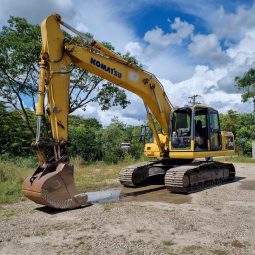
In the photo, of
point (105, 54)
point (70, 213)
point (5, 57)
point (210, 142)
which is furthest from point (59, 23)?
point (5, 57)

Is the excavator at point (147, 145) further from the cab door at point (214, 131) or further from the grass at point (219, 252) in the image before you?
the grass at point (219, 252)

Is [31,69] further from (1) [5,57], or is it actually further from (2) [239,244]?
(2) [239,244]

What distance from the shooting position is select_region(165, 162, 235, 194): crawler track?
10.6 m

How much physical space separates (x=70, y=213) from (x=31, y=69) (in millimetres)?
14273

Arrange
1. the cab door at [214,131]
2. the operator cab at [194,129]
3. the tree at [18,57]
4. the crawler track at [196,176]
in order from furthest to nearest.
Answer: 1. the tree at [18,57]
2. the cab door at [214,131]
3. the operator cab at [194,129]
4. the crawler track at [196,176]

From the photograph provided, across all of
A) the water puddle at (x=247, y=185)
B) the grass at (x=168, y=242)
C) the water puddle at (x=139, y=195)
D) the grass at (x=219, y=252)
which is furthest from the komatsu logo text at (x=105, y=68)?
the grass at (x=219, y=252)

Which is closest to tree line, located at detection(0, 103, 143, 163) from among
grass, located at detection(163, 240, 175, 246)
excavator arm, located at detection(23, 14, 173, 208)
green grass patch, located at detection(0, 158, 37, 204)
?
green grass patch, located at detection(0, 158, 37, 204)

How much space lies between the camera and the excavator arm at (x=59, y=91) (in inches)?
318

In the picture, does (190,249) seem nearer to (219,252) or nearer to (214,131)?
(219,252)

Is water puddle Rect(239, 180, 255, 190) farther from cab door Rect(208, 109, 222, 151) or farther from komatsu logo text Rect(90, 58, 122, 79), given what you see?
komatsu logo text Rect(90, 58, 122, 79)

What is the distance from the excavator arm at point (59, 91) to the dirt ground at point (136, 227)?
1.55 feet

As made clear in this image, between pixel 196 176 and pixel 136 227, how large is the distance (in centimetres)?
493

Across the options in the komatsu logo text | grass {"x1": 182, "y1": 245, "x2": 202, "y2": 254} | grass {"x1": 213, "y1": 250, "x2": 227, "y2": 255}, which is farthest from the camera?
the komatsu logo text

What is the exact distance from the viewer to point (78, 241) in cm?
611
